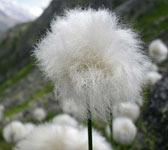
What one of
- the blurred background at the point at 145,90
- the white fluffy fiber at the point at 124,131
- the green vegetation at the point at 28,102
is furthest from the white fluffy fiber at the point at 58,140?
the green vegetation at the point at 28,102

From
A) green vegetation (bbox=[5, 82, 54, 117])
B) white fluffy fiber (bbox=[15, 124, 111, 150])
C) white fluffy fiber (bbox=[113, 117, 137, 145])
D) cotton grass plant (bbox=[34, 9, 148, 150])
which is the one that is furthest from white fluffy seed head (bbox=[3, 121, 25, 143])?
green vegetation (bbox=[5, 82, 54, 117])

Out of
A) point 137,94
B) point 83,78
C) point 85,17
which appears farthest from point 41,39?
point 137,94

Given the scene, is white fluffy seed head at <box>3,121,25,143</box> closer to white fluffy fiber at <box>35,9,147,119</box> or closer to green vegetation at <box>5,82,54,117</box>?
white fluffy fiber at <box>35,9,147,119</box>

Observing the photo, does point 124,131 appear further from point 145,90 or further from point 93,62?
point 93,62

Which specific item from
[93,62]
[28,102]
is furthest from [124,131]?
[28,102]

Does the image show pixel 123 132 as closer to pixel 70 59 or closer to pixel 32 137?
pixel 32 137

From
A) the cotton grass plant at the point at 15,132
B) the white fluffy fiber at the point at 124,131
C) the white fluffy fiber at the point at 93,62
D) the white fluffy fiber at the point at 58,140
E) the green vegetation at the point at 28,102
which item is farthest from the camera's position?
the green vegetation at the point at 28,102

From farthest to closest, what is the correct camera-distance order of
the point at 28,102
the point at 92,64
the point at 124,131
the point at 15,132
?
1. the point at 28,102
2. the point at 15,132
3. the point at 124,131
4. the point at 92,64

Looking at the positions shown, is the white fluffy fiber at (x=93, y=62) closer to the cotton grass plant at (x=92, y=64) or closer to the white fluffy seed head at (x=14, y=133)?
the cotton grass plant at (x=92, y=64)
